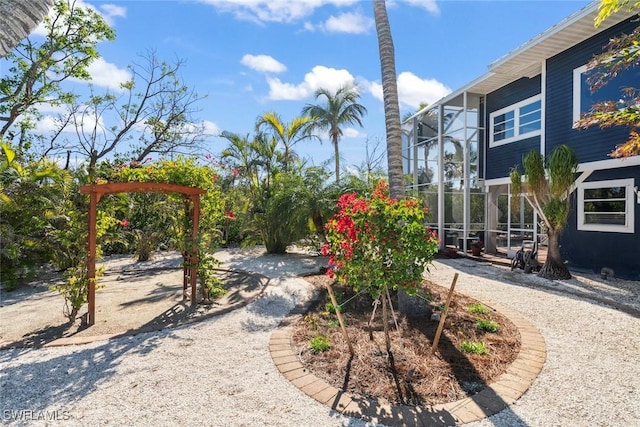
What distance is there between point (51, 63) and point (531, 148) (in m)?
15.3

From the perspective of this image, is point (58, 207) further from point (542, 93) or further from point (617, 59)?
point (542, 93)

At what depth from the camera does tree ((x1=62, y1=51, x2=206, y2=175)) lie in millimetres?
11930

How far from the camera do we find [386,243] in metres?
2.99

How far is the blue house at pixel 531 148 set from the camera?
779 cm

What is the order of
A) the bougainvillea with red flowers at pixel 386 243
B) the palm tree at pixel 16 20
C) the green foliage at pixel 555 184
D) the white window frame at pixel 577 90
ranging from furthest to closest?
1. the white window frame at pixel 577 90
2. the green foliage at pixel 555 184
3. the bougainvillea with red flowers at pixel 386 243
4. the palm tree at pixel 16 20

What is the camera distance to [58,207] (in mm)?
5688

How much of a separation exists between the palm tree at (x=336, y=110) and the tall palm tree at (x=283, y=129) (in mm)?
5911

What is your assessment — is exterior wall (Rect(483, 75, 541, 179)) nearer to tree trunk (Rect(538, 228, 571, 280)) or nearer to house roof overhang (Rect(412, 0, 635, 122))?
house roof overhang (Rect(412, 0, 635, 122))

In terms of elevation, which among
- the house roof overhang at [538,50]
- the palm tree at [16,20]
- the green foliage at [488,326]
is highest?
the house roof overhang at [538,50]

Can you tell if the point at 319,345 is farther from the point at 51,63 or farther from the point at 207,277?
the point at 51,63

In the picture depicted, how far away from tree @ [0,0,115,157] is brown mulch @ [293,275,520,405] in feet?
38.8

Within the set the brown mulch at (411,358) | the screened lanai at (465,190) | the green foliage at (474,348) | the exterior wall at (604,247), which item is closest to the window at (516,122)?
the screened lanai at (465,190)

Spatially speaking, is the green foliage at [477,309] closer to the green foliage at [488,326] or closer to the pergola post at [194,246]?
the green foliage at [488,326]

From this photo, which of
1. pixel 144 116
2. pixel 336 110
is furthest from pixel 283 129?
pixel 336 110
